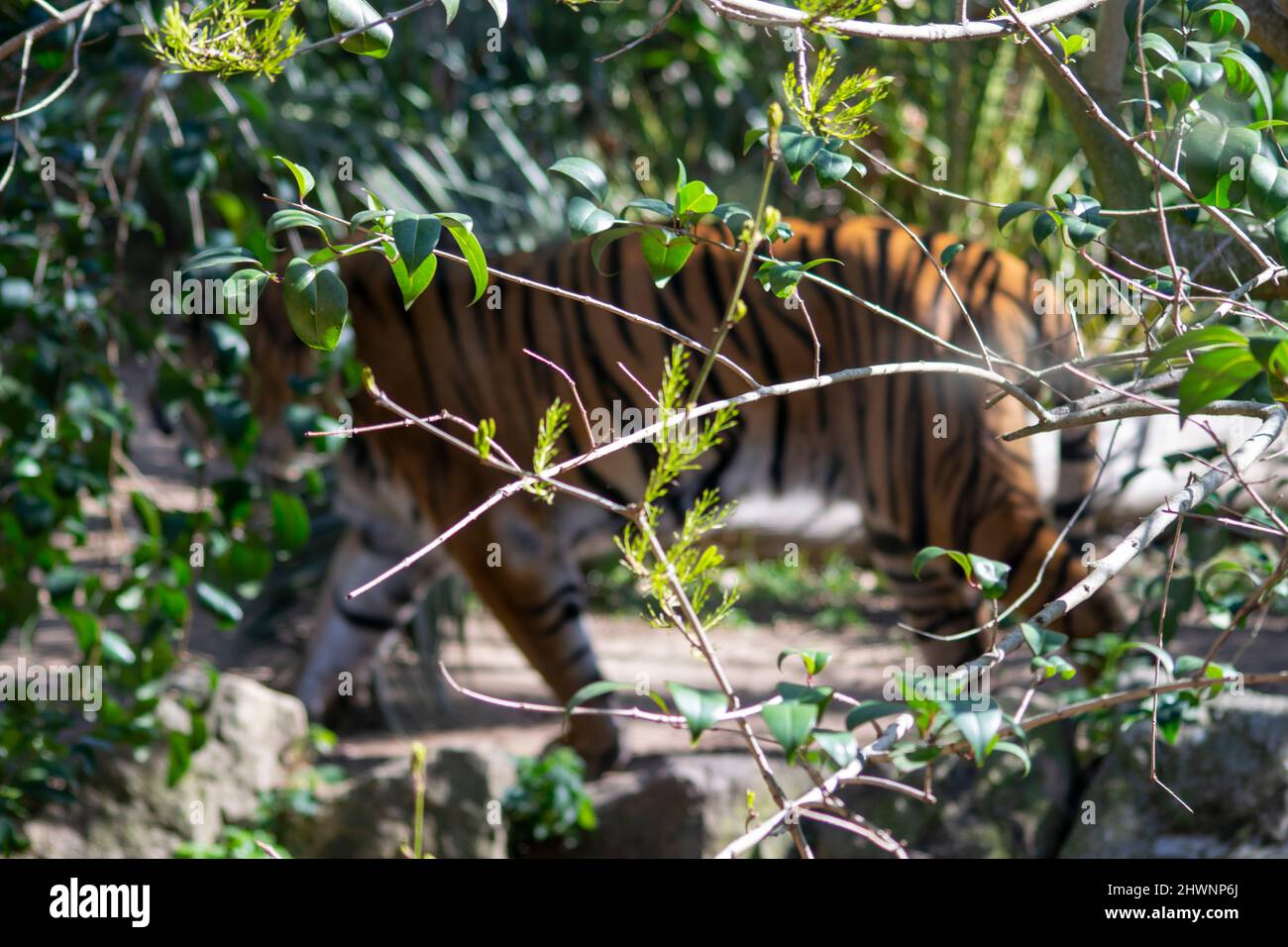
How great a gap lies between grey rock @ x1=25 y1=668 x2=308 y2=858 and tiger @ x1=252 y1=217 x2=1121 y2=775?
2.61 ft

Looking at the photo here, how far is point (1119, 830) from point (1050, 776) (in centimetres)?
22

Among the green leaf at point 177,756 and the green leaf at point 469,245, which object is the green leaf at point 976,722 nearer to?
the green leaf at point 469,245

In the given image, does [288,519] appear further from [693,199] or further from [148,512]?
[693,199]

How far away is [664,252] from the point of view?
1292 mm

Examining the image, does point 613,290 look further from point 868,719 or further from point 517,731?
point 868,719

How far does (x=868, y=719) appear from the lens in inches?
42.2

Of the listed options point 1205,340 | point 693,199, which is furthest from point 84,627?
point 1205,340

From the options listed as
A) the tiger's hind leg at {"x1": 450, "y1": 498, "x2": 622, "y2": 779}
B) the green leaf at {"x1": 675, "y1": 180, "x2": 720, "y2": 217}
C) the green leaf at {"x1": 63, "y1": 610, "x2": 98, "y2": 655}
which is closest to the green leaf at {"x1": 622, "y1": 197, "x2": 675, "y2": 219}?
the green leaf at {"x1": 675, "y1": 180, "x2": 720, "y2": 217}

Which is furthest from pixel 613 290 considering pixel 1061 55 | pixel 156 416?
pixel 1061 55

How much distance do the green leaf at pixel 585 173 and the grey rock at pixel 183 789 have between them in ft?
7.94

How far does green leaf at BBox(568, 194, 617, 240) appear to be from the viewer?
127cm

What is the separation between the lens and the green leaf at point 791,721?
93 centimetres

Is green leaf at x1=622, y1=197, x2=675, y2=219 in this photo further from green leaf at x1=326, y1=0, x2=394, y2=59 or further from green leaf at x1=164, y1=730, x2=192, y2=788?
green leaf at x1=164, y1=730, x2=192, y2=788

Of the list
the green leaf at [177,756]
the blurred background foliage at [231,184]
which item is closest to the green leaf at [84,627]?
the blurred background foliage at [231,184]
